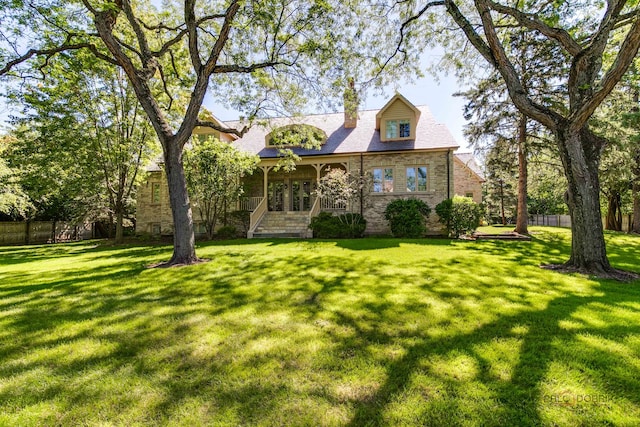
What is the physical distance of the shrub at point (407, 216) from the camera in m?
13.3

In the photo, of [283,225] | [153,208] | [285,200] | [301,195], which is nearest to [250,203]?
[285,200]

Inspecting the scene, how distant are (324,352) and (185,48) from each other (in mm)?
12567

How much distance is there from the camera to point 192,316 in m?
3.96

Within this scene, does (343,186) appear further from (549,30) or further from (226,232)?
(549,30)

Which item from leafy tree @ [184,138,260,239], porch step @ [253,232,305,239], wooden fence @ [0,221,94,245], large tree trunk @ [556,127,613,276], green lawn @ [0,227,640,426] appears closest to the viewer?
green lawn @ [0,227,640,426]

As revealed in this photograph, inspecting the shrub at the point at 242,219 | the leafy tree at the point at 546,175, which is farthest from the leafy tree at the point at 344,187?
the leafy tree at the point at 546,175

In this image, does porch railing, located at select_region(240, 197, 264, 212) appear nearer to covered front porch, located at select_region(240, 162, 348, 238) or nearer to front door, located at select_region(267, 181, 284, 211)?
covered front porch, located at select_region(240, 162, 348, 238)

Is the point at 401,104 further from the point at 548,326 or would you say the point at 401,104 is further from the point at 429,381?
the point at 429,381

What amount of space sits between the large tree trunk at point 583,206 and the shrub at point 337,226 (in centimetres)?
848

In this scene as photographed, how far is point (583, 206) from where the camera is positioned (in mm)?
6344

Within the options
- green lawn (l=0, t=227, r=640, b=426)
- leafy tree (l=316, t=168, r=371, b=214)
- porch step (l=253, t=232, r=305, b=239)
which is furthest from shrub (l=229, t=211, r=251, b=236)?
green lawn (l=0, t=227, r=640, b=426)

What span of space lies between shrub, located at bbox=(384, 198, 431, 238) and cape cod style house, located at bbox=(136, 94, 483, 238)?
1.24 meters

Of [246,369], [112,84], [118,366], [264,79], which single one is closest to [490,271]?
[246,369]

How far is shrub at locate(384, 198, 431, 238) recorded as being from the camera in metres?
13.3
